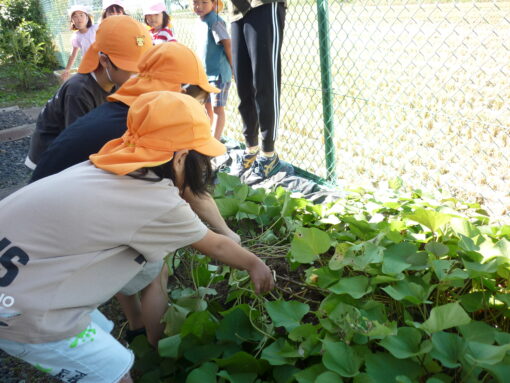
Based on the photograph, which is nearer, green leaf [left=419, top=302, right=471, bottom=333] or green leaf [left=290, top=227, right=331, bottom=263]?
green leaf [left=419, top=302, right=471, bottom=333]

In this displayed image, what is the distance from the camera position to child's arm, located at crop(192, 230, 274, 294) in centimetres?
142

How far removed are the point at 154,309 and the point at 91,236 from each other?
1.57 feet

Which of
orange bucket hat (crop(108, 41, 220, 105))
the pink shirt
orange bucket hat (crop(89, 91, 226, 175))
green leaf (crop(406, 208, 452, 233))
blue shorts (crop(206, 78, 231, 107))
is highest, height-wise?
the pink shirt

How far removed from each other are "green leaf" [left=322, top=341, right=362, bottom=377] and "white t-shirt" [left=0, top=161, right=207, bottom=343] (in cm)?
47

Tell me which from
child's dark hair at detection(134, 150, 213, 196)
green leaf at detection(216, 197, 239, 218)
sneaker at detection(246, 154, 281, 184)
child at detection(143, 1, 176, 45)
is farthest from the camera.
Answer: child at detection(143, 1, 176, 45)

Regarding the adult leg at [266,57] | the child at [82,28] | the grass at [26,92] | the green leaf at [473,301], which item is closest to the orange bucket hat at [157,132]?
the green leaf at [473,301]

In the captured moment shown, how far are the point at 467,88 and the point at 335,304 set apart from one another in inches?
136

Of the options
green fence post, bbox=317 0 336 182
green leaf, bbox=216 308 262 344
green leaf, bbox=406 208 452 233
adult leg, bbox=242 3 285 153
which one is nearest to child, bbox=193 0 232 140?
adult leg, bbox=242 3 285 153

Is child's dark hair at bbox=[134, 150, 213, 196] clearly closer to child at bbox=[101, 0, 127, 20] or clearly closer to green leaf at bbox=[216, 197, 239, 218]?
green leaf at bbox=[216, 197, 239, 218]

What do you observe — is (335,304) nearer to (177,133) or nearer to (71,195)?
(177,133)

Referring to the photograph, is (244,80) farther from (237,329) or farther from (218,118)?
(237,329)

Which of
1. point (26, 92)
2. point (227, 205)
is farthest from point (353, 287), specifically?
point (26, 92)

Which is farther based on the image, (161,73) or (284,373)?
(161,73)

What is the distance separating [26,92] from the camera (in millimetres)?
7680
